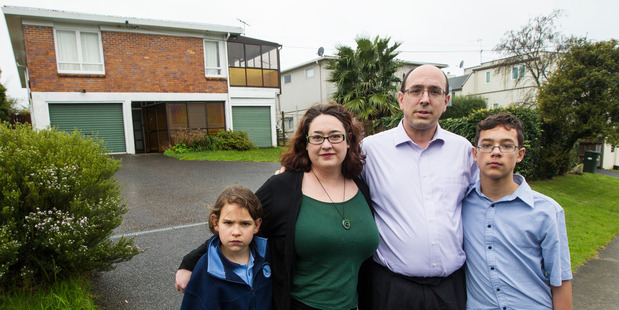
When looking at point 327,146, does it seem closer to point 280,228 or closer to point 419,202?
point 280,228

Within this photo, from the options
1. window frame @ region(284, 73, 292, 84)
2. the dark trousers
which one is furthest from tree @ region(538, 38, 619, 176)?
window frame @ region(284, 73, 292, 84)

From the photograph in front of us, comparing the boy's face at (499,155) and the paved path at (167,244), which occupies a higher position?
the boy's face at (499,155)

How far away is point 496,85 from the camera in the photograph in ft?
103

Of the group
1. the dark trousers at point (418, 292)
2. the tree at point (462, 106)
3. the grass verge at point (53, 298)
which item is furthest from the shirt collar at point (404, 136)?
the tree at point (462, 106)

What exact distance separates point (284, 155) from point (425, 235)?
0.99 metres

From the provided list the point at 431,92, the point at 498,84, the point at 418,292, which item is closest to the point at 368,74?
the point at 431,92

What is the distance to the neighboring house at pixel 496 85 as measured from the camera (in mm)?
29230

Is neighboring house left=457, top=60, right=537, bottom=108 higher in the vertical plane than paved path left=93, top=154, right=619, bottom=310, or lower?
higher

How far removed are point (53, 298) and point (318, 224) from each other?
7.70 feet

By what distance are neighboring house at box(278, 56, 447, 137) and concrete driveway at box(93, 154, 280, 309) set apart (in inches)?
528

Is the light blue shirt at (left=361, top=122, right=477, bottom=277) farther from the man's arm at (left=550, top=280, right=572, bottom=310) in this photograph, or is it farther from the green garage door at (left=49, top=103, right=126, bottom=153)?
the green garage door at (left=49, top=103, right=126, bottom=153)

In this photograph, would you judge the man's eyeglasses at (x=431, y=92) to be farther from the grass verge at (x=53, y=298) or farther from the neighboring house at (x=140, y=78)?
the neighboring house at (x=140, y=78)

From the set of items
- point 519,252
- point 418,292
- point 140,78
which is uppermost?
point 140,78

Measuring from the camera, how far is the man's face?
2.06 metres
